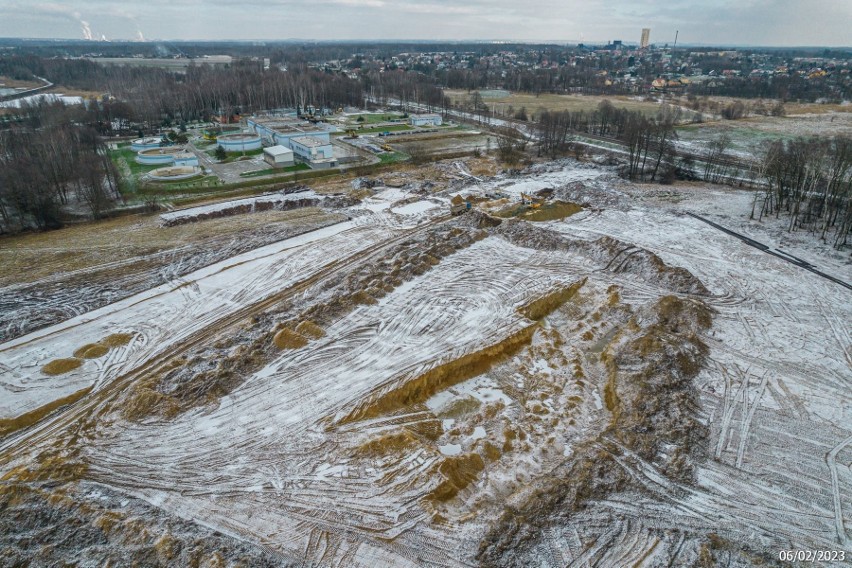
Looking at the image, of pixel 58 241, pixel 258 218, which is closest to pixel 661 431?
pixel 258 218

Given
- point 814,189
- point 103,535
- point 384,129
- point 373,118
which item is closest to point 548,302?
point 103,535

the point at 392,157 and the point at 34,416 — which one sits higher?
the point at 392,157

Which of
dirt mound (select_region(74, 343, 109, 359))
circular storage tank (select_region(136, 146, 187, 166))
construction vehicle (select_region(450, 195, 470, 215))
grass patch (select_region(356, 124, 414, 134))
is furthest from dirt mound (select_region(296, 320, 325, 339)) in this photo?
grass patch (select_region(356, 124, 414, 134))

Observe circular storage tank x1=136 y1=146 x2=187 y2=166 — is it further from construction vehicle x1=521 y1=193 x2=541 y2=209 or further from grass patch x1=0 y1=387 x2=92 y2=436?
grass patch x1=0 y1=387 x2=92 y2=436

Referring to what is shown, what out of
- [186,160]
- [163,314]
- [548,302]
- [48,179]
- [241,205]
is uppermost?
[186,160]

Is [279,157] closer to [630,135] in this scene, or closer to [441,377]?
[630,135]

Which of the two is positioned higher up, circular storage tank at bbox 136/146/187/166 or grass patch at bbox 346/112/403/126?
grass patch at bbox 346/112/403/126
